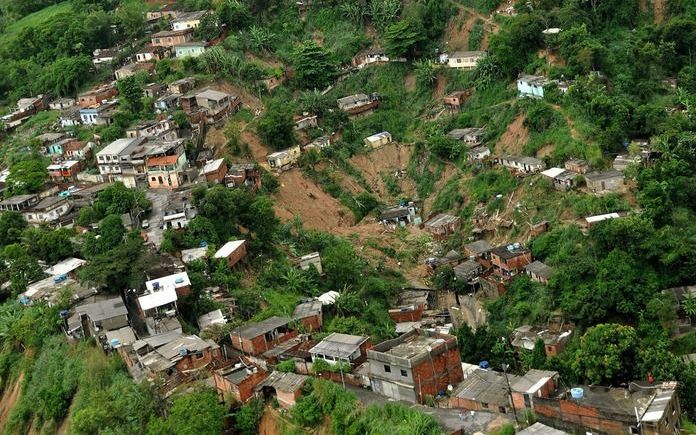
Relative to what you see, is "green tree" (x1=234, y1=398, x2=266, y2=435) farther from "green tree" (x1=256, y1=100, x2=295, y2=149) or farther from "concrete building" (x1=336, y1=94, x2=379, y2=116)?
"concrete building" (x1=336, y1=94, x2=379, y2=116)

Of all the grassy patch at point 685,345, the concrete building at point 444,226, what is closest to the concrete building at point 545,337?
the grassy patch at point 685,345

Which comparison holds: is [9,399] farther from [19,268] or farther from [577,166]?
[577,166]

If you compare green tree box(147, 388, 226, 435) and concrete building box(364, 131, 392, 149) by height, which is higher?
green tree box(147, 388, 226, 435)

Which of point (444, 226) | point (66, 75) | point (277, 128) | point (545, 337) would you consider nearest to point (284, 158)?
point (277, 128)

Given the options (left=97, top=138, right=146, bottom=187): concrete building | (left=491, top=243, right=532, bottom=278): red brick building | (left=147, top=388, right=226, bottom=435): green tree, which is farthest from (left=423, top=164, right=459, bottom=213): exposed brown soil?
(left=147, top=388, right=226, bottom=435): green tree

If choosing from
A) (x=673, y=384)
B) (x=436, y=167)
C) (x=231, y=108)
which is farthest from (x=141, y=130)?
(x=673, y=384)
